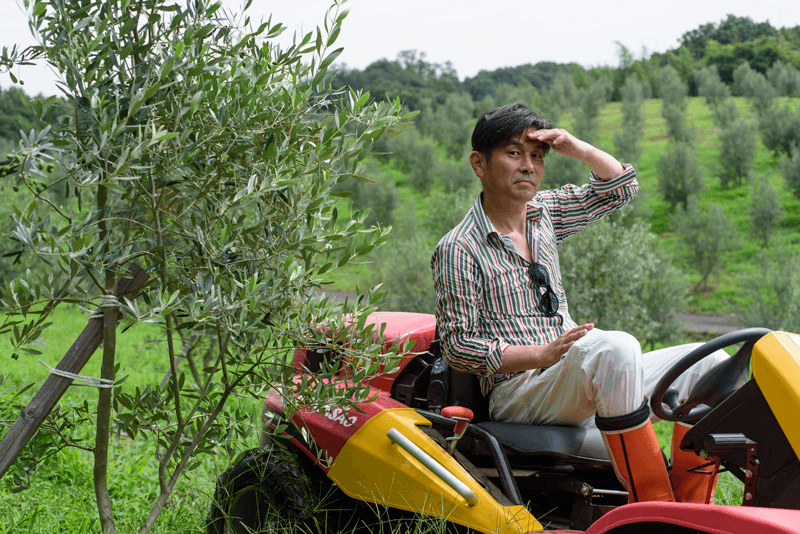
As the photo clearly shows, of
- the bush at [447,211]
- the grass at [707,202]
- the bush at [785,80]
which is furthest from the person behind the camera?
the bush at [785,80]

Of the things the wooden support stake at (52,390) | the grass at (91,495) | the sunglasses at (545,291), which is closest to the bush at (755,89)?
the grass at (91,495)

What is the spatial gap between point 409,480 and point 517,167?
115 cm

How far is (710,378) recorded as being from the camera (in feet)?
6.89

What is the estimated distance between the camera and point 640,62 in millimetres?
68812

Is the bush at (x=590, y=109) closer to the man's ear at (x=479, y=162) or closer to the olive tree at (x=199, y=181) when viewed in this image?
the man's ear at (x=479, y=162)

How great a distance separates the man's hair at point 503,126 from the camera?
102 inches

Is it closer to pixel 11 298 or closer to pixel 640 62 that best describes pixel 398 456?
pixel 11 298

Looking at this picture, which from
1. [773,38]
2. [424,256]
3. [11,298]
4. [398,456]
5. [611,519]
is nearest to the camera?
[611,519]

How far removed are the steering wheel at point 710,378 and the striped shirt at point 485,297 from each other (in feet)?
1.76

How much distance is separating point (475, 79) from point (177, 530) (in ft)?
270

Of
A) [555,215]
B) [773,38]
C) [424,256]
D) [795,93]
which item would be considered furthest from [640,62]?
[555,215]

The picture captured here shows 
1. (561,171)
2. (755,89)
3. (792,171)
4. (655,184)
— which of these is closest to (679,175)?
(655,184)

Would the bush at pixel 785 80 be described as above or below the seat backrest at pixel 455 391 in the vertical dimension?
above

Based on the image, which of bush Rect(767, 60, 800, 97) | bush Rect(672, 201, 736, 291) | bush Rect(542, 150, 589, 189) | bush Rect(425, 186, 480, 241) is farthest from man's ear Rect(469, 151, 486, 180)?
bush Rect(767, 60, 800, 97)
